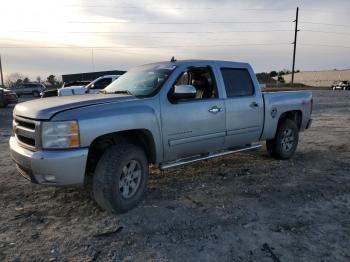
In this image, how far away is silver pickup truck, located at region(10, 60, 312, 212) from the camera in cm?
410

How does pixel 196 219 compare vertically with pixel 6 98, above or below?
above

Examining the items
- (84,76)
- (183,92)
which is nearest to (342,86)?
(84,76)

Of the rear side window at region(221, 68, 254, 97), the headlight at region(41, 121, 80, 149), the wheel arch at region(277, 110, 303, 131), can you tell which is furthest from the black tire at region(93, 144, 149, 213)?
the wheel arch at region(277, 110, 303, 131)

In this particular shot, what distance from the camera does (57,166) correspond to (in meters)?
4.01

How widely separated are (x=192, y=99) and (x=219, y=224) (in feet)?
6.29

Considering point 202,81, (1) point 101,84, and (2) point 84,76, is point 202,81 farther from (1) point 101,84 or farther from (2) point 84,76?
(2) point 84,76

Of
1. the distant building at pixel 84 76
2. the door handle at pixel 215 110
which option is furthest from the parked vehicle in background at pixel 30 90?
the door handle at pixel 215 110

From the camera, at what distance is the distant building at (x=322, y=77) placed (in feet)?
253

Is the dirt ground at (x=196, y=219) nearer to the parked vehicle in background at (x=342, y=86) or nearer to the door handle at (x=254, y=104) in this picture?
the door handle at (x=254, y=104)

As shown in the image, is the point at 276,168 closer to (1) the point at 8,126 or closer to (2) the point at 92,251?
(2) the point at 92,251

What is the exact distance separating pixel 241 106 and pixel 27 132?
10.9 feet

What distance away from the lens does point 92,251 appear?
3.63m

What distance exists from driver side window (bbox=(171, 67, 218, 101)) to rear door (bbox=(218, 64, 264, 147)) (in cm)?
20

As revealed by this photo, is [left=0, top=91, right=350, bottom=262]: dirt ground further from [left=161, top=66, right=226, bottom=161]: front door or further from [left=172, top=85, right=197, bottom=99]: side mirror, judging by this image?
[left=172, top=85, right=197, bottom=99]: side mirror
